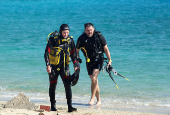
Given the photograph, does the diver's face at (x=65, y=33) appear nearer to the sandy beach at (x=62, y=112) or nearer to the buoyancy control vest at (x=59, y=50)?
the buoyancy control vest at (x=59, y=50)

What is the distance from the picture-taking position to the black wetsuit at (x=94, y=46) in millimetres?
6500

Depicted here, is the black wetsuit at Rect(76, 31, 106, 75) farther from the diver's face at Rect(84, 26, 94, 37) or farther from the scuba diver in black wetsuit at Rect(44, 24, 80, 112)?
the scuba diver in black wetsuit at Rect(44, 24, 80, 112)

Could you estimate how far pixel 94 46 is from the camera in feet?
21.5

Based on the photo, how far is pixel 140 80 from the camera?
31.9 ft

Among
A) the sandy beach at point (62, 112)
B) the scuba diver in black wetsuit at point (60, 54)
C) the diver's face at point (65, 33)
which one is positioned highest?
the diver's face at point (65, 33)

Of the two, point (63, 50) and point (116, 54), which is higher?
point (63, 50)

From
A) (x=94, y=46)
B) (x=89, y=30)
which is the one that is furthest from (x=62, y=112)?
(x=89, y=30)

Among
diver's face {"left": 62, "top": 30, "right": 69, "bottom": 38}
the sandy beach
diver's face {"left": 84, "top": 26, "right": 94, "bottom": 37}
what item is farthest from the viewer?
diver's face {"left": 84, "top": 26, "right": 94, "bottom": 37}

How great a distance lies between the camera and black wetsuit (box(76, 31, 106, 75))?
6500mm

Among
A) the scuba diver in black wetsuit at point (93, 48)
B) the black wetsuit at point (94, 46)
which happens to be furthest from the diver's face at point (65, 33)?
the black wetsuit at point (94, 46)

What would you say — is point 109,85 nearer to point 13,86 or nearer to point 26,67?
→ point 13,86

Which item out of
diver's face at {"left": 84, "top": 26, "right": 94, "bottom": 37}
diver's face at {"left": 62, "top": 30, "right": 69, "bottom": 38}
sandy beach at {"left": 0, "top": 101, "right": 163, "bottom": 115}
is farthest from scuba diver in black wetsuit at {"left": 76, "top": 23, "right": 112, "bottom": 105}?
diver's face at {"left": 62, "top": 30, "right": 69, "bottom": 38}

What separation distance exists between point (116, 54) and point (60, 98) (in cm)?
803

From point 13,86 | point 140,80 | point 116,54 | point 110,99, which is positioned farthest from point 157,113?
point 116,54
